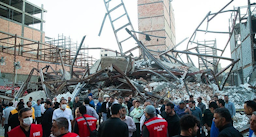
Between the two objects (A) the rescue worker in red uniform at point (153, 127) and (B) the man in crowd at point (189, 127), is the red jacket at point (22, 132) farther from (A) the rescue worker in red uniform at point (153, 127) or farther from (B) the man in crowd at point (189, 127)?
(B) the man in crowd at point (189, 127)

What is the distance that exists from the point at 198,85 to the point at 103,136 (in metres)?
9.96

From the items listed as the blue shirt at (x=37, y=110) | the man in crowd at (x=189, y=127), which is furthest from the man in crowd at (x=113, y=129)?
the blue shirt at (x=37, y=110)

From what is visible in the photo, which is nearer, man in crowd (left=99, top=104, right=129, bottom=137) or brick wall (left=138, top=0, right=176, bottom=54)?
man in crowd (left=99, top=104, right=129, bottom=137)

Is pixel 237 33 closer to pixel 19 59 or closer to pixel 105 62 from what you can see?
pixel 105 62

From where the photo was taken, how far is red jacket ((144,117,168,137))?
322cm

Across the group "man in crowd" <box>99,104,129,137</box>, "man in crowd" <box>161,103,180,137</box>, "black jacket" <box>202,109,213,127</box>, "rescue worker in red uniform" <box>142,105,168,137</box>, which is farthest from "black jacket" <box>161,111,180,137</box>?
"black jacket" <box>202,109,213,127</box>

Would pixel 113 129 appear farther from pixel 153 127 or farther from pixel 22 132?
pixel 22 132

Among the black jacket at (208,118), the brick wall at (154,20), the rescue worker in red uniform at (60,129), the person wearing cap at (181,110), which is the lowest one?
the black jacket at (208,118)

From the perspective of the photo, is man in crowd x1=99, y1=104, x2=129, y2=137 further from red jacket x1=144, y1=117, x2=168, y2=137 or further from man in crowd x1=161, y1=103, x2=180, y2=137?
man in crowd x1=161, y1=103, x2=180, y2=137

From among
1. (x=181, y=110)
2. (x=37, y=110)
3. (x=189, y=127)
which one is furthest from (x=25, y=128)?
(x=37, y=110)

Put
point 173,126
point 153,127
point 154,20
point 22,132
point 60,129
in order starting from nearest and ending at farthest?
point 60,129 < point 22,132 < point 153,127 < point 173,126 < point 154,20

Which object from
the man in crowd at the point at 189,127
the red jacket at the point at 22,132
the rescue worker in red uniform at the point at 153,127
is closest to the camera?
the man in crowd at the point at 189,127

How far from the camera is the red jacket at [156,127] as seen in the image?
3217 millimetres

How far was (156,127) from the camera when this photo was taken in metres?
3.25
